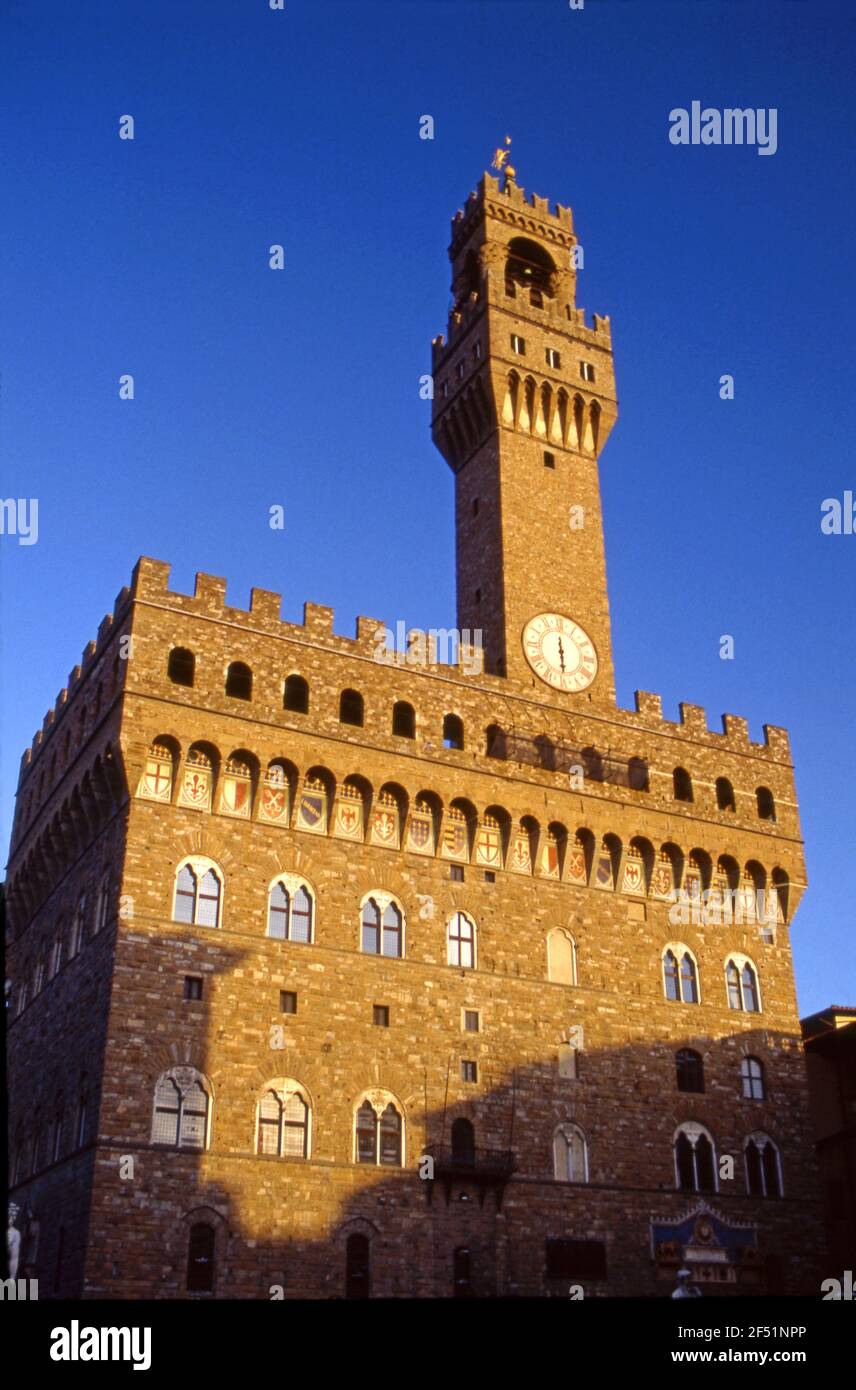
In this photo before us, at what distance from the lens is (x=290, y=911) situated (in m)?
31.2

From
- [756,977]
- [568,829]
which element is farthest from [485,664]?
[756,977]

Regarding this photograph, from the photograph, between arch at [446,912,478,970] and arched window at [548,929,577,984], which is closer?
arch at [446,912,478,970]

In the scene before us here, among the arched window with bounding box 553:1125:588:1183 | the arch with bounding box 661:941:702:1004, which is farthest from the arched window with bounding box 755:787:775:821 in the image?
the arched window with bounding box 553:1125:588:1183

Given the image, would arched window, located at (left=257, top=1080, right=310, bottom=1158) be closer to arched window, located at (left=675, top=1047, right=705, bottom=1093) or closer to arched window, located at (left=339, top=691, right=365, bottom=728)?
arched window, located at (left=339, top=691, right=365, bottom=728)

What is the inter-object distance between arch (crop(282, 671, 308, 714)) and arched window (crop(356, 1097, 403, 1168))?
31.7 feet

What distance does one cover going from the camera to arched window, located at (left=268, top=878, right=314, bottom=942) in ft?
101

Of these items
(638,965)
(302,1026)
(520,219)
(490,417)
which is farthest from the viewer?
(520,219)

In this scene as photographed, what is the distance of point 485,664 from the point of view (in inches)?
1534

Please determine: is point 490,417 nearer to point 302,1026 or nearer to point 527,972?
point 527,972

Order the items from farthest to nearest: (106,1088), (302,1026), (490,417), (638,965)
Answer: (490,417), (638,965), (302,1026), (106,1088)

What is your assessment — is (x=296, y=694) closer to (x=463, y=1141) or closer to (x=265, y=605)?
(x=265, y=605)

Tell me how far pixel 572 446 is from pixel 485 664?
872 centimetres

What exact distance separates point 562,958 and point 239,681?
36.5 ft

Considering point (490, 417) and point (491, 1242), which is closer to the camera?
point (491, 1242)
